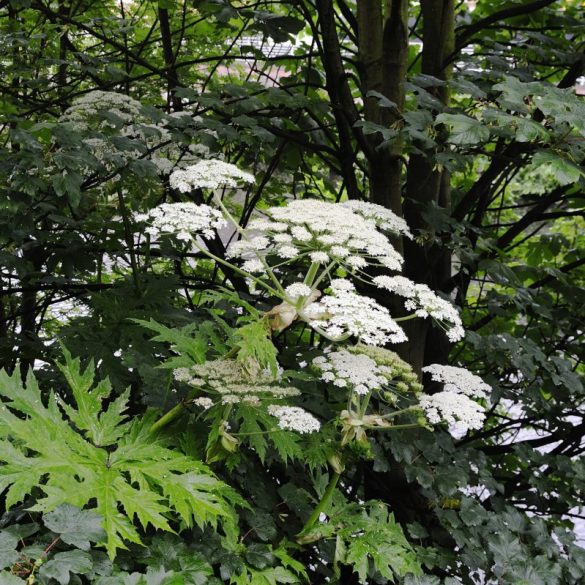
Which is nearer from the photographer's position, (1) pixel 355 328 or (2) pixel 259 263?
(1) pixel 355 328

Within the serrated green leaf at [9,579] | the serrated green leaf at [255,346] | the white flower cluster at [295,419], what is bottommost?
the serrated green leaf at [9,579]

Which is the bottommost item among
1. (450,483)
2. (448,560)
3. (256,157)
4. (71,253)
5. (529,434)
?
(529,434)

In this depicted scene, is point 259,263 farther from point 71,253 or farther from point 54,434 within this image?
point 71,253

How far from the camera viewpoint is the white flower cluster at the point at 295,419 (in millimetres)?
1472

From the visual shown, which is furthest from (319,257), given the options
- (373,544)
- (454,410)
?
(373,544)

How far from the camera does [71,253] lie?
2.78m

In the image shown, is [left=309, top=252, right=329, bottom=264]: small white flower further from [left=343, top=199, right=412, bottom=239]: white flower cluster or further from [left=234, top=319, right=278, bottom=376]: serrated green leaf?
[left=343, top=199, right=412, bottom=239]: white flower cluster

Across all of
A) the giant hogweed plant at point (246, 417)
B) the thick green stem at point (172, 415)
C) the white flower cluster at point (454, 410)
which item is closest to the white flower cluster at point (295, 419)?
the giant hogweed plant at point (246, 417)

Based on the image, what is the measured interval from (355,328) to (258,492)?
0.68 metres

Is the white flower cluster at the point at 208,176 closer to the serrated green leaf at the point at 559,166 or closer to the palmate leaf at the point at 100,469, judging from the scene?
the palmate leaf at the point at 100,469

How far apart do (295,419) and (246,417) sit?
16cm

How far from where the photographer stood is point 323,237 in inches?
58.6

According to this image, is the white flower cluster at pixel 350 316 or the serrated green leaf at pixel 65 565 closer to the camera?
the serrated green leaf at pixel 65 565

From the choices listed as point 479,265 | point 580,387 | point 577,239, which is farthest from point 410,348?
point 577,239
